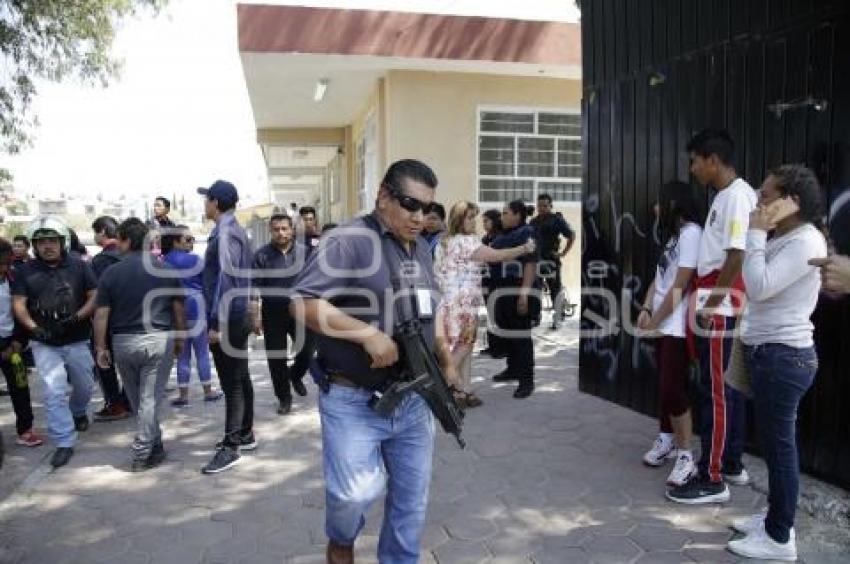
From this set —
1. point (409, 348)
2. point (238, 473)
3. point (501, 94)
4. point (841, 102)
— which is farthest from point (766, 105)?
point (501, 94)

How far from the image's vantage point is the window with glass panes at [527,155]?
1187cm

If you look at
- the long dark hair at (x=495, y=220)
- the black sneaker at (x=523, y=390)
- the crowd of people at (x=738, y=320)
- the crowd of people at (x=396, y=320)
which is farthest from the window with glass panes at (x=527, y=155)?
the crowd of people at (x=738, y=320)

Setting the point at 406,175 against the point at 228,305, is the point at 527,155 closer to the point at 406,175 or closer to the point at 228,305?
the point at 228,305

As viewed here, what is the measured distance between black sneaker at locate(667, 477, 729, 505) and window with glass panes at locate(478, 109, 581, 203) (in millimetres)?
8454

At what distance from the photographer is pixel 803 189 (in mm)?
2844

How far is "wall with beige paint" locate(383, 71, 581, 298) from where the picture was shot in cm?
1123

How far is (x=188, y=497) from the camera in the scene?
404 cm

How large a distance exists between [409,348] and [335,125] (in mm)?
15581

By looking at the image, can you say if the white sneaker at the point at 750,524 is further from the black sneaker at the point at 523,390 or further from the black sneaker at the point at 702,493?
the black sneaker at the point at 523,390

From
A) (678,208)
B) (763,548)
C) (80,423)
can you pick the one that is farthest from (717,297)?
(80,423)

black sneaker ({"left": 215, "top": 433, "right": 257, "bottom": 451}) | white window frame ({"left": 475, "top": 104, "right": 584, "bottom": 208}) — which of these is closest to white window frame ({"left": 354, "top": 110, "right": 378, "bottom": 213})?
white window frame ({"left": 475, "top": 104, "right": 584, "bottom": 208})

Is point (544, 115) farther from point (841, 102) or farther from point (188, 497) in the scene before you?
point (188, 497)

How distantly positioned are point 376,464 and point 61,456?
3.20 meters

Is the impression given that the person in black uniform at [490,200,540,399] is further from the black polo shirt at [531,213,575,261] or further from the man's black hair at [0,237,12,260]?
the man's black hair at [0,237,12,260]
